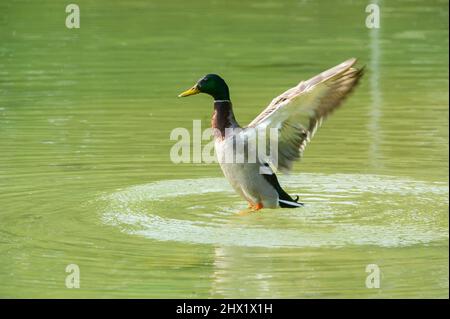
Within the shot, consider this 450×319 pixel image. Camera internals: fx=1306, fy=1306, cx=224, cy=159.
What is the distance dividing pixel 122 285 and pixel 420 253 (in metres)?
2.16

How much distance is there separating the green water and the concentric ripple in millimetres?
25

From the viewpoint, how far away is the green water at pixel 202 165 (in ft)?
29.5

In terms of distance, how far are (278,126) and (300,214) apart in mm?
734

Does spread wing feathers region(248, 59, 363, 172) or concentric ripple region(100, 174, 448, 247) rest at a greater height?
spread wing feathers region(248, 59, 363, 172)

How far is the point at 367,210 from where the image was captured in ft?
34.5

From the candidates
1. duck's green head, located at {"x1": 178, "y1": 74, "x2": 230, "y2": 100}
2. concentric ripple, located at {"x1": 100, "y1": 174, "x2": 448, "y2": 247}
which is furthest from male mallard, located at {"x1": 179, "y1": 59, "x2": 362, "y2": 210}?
concentric ripple, located at {"x1": 100, "y1": 174, "x2": 448, "y2": 247}

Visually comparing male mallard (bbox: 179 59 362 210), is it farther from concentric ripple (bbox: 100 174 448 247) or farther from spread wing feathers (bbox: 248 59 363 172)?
concentric ripple (bbox: 100 174 448 247)

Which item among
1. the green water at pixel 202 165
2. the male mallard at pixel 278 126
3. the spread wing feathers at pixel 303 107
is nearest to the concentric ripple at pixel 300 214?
the green water at pixel 202 165

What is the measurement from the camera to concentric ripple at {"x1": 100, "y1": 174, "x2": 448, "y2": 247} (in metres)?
9.66

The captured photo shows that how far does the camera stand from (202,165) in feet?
41.7

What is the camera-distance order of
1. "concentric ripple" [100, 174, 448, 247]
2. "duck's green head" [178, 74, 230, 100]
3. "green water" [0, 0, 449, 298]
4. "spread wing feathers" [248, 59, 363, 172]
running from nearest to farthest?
"green water" [0, 0, 449, 298], "concentric ripple" [100, 174, 448, 247], "spread wing feathers" [248, 59, 363, 172], "duck's green head" [178, 74, 230, 100]

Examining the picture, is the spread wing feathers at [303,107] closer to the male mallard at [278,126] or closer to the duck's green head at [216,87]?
the male mallard at [278,126]

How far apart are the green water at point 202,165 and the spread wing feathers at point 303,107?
1.83 ft

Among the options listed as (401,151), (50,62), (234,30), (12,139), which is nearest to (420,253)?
(401,151)
